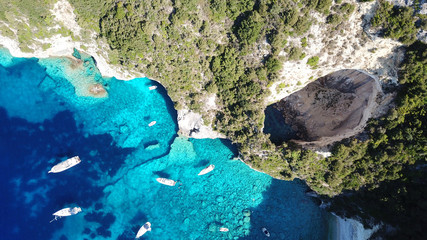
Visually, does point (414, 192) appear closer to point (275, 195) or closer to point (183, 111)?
point (275, 195)

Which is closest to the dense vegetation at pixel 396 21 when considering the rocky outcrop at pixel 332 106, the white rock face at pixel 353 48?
the white rock face at pixel 353 48

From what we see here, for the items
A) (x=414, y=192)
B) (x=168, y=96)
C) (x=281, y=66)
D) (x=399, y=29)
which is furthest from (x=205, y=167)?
(x=399, y=29)

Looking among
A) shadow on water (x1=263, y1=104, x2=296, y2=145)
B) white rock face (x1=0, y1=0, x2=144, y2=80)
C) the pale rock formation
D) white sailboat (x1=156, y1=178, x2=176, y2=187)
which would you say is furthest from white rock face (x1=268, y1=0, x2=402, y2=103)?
white rock face (x1=0, y1=0, x2=144, y2=80)

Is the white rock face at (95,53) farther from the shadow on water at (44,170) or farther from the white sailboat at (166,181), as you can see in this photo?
the shadow on water at (44,170)

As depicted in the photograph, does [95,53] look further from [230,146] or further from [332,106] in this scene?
[332,106]

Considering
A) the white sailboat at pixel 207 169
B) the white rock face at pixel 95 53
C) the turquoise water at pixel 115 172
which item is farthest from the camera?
the white sailboat at pixel 207 169

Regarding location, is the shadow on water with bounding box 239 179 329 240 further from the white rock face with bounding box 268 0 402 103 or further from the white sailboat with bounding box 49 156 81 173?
the white sailboat with bounding box 49 156 81 173

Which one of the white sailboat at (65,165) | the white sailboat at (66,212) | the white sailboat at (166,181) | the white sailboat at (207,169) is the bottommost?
the white sailboat at (66,212)
